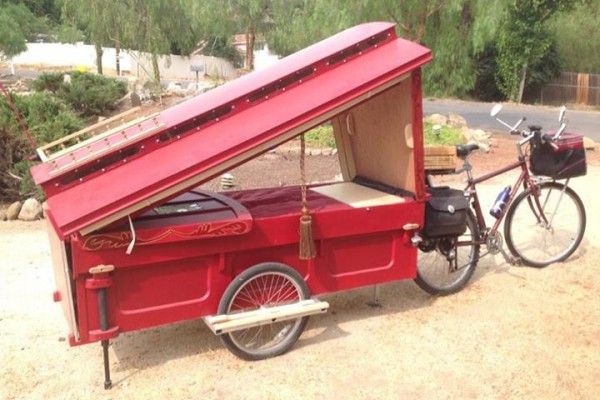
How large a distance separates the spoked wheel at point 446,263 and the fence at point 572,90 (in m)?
25.2

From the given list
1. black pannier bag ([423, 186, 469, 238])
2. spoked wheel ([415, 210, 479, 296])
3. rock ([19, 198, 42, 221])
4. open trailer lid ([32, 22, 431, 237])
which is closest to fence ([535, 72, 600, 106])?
spoked wheel ([415, 210, 479, 296])

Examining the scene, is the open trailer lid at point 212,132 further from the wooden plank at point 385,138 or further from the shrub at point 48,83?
the shrub at point 48,83

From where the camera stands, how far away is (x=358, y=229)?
3.95 metres

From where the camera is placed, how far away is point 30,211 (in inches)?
296

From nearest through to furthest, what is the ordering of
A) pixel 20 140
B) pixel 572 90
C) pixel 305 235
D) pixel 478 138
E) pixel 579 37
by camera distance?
pixel 305 235 < pixel 20 140 < pixel 478 138 < pixel 572 90 < pixel 579 37

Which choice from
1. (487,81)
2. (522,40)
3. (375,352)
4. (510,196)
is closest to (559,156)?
(510,196)

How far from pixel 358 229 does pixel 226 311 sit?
38.4 inches

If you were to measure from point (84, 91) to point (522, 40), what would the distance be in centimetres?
1798

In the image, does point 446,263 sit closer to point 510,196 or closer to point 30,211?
point 510,196

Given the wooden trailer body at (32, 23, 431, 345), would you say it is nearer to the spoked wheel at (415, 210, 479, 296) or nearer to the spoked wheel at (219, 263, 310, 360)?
the spoked wheel at (219, 263, 310, 360)

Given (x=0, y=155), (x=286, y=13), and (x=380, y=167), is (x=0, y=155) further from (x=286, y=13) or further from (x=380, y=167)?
(x=286, y=13)

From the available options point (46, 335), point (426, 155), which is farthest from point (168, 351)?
point (426, 155)

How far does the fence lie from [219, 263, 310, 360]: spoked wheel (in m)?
26.7

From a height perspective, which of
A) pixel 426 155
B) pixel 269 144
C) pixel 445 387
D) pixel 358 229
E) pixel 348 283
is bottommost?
pixel 445 387
